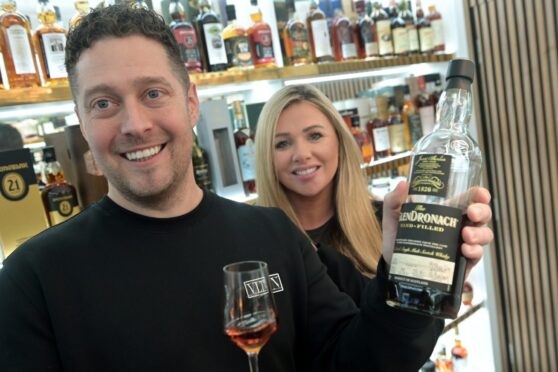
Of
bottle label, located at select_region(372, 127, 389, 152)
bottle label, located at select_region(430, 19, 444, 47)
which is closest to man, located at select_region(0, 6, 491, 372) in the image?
bottle label, located at select_region(372, 127, 389, 152)

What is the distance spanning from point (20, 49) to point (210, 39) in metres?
0.71

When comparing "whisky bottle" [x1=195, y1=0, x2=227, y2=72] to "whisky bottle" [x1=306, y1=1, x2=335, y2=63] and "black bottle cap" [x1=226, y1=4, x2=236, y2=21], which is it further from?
"whisky bottle" [x1=306, y1=1, x2=335, y2=63]

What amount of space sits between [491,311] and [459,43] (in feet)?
5.84

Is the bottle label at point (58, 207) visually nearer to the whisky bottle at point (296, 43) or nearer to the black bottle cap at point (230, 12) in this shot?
the black bottle cap at point (230, 12)

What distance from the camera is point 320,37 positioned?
7.61ft

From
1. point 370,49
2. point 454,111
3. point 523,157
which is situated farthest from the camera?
point 523,157

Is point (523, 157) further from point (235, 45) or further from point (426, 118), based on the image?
point (235, 45)

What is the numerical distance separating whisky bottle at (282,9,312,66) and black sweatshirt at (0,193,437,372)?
1.23 m

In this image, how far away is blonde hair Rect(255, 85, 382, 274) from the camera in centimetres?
187

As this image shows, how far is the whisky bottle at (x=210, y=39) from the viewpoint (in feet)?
6.39

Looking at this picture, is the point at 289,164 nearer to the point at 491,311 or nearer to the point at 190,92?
the point at 190,92

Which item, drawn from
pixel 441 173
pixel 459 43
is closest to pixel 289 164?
pixel 441 173

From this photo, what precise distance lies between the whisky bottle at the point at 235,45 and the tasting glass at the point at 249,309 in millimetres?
1361

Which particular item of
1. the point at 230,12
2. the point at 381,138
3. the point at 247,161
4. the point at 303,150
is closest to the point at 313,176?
the point at 303,150
